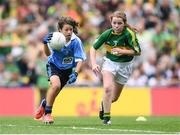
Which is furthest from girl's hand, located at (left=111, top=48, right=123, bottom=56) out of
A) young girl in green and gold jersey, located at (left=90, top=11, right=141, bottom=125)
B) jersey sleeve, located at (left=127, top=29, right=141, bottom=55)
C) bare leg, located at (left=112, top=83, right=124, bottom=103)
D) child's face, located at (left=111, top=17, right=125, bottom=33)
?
bare leg, located at (left=112, top=83, right=124, bottom=103)

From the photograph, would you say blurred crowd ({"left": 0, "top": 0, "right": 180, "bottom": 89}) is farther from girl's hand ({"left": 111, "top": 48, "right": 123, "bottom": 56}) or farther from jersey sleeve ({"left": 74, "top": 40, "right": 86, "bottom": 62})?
jersey sleeve ({"left": 74, "top": 40, "right": 86, "bottom": 62})

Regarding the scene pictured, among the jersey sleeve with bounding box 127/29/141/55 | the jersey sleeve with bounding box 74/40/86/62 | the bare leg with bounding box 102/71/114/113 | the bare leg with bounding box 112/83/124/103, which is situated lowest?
the bare leg with bounding box 102/71/114/113

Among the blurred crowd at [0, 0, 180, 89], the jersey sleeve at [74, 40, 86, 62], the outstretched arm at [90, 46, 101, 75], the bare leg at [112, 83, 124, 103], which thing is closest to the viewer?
the outstretched arm at [90, 46, 101, 75]

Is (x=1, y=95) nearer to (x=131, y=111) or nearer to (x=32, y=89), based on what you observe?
(x=32, y=89)

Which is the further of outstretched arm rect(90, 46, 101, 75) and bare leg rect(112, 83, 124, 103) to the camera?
bare leg rect(112, 83, 124, 103)

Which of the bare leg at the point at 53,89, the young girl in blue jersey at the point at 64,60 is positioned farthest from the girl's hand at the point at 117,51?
the bare leg at the point at 53,89

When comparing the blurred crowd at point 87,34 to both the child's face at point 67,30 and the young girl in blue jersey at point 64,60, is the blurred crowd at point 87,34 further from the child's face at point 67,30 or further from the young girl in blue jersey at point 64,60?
the child's face at point 67,30

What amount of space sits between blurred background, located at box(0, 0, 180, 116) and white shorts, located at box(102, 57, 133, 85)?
7954mm

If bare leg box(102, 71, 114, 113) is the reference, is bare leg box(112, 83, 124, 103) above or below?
above

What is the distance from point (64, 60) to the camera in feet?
41.5

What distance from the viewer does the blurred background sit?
2112cm

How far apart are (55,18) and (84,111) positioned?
3.67 meters

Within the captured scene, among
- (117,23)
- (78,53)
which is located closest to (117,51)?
(117,23)

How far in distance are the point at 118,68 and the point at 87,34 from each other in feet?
32.9
